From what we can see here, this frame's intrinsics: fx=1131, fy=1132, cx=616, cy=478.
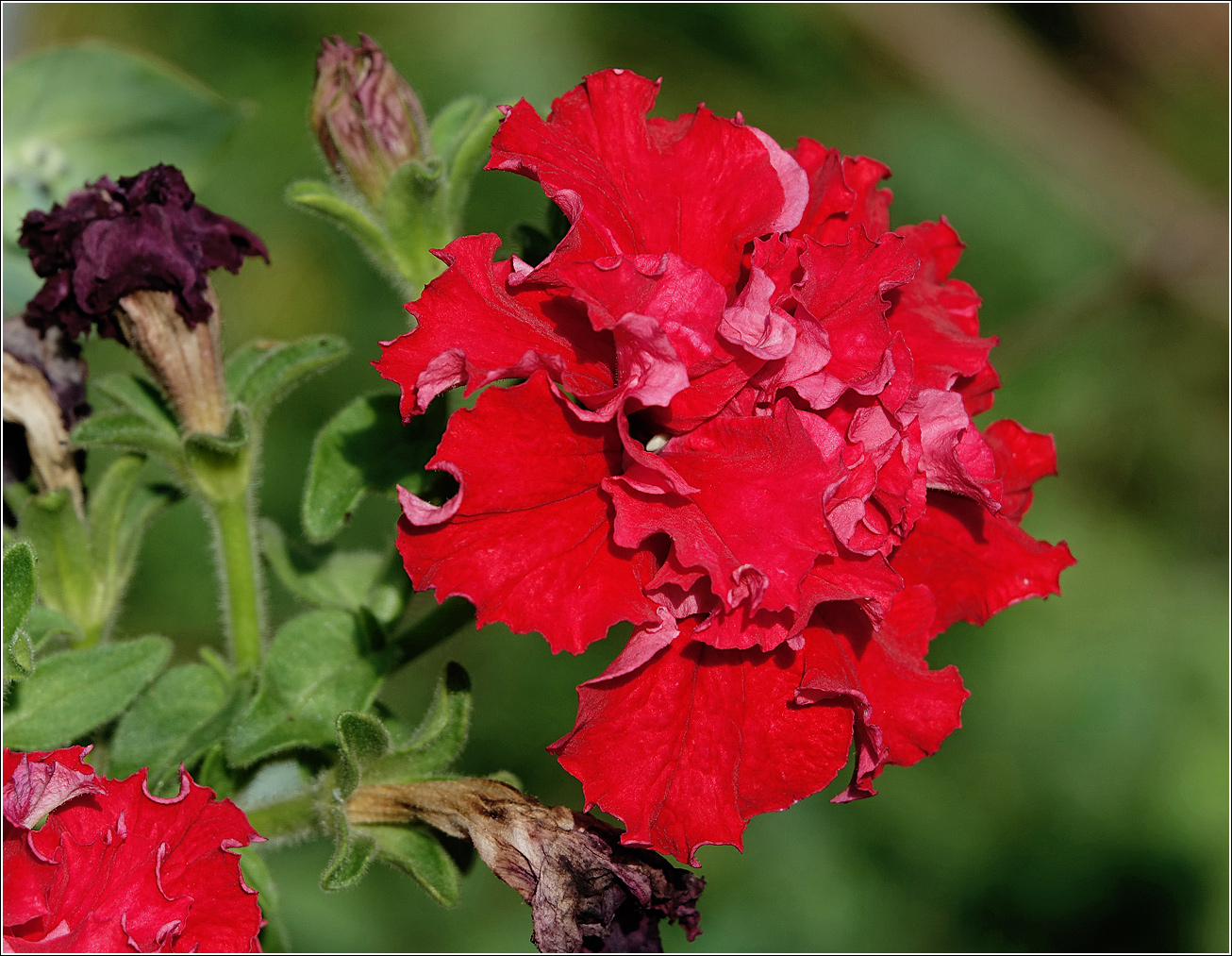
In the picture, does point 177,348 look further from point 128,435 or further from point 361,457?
point 361,457

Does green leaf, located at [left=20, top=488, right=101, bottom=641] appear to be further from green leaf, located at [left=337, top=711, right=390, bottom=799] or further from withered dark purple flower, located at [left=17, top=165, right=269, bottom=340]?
green leaf, located at [left=337, top=711, right=390, bottom=799]

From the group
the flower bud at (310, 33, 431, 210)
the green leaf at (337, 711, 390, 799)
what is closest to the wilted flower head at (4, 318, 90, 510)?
the flower bud at (310, 33, 431, 210)

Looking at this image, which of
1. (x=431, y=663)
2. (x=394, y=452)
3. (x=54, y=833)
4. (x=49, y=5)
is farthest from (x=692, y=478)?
(x=49, y=5)

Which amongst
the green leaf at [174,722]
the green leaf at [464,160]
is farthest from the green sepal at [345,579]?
the green leaf at [464,160]

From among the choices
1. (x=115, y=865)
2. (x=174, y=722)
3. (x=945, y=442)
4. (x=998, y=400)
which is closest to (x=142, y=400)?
(x=174, y=722)

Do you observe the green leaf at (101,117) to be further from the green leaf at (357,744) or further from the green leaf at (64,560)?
the green leaf at (357,744)

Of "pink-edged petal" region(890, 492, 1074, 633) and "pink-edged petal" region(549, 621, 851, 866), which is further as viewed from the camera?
"pink-edged petal" region(890, 492, 1074, 633)
